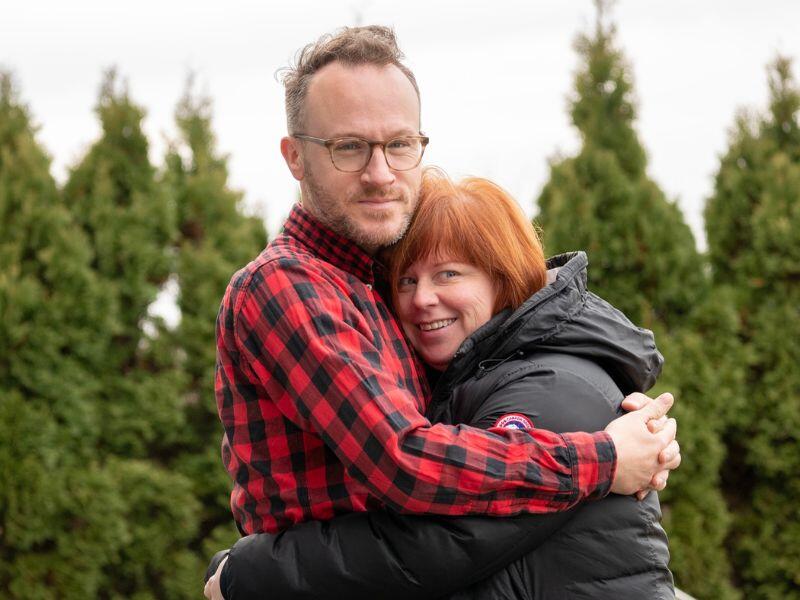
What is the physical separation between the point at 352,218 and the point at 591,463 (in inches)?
33.2

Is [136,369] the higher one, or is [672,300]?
[672,300]

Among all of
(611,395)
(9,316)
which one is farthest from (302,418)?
(9,316)

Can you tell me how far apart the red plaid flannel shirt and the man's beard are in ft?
0.39

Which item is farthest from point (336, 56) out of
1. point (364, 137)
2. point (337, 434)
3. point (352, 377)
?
point (337, 434)

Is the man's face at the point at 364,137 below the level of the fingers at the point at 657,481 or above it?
above

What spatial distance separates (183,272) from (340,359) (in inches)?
160

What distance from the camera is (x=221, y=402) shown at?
2.37 m

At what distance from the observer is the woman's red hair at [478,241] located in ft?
8.34

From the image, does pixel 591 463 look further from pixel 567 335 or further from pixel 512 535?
pixel 567 335

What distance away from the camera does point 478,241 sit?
8.34ft

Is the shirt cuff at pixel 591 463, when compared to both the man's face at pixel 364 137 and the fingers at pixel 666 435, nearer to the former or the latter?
the fingers at pixel 666 435

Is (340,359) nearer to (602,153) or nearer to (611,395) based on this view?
(611,395)

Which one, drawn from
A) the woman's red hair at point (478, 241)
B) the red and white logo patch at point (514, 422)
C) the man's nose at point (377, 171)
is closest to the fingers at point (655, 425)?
the red and white logo patch at point (514, 422)

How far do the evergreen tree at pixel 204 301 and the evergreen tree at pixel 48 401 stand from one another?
1.71ft
